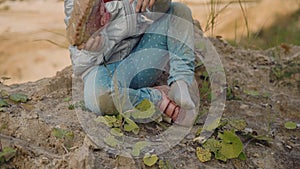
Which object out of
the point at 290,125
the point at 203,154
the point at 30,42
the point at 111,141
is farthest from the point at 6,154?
the point at 30,42

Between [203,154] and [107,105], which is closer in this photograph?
[203,154]

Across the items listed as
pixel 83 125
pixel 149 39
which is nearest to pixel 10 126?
pixel 83 125

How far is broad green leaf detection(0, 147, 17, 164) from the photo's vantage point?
166 cm

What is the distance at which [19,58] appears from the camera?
11.7 feet

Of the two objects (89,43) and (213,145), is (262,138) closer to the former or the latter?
(213,145)

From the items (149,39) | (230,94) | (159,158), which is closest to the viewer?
(159,158)

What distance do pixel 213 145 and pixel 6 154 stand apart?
61 centimetres

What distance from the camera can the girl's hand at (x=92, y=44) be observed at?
1.81 metres

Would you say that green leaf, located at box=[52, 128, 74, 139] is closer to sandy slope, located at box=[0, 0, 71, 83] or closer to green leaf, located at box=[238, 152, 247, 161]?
green leaf, located at box=[238, 152, 247, 161]

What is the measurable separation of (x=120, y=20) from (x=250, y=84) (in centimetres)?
69

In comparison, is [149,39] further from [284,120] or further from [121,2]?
[284,120]

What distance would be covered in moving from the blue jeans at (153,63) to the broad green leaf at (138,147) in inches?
8.9

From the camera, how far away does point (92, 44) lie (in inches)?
73.0

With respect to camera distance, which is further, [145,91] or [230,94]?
[230,94]
